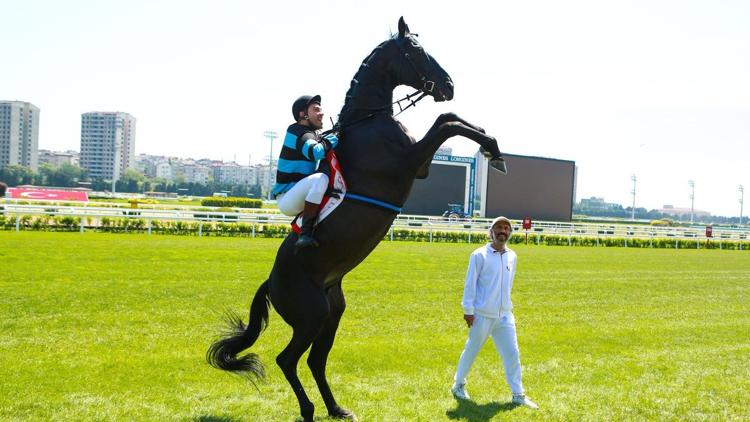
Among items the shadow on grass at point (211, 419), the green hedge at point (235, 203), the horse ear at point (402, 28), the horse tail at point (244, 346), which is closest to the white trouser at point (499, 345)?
the horse tail at point (244, 346)

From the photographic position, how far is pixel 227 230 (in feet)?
79.9

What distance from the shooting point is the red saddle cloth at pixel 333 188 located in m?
4.16

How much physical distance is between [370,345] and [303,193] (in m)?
3.83

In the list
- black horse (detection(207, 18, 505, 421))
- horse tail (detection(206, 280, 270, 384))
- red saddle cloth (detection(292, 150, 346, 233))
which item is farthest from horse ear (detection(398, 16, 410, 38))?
horse tail (detection(206, 280, 270, 384))

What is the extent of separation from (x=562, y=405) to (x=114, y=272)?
30.3 feet

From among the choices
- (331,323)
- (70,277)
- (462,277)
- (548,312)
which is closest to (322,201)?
(331,323)

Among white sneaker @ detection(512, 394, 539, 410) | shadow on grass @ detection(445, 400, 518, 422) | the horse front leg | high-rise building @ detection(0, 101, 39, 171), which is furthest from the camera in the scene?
high-rise building @ detection(0, 101, 39, 171)

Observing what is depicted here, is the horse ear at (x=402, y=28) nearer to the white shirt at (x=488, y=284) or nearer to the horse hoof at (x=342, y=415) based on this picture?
the white shirt at (x=488, y=284)

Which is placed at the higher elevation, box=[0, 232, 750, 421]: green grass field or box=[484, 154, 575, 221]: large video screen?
box=[484, 154, 575, 221]: large video screen

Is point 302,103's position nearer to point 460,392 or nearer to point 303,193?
point 303,193

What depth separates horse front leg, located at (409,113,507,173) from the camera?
3949mm

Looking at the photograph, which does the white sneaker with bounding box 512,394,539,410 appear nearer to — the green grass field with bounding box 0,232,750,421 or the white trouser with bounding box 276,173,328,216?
the green grass field with bounding box 0,232,750,421

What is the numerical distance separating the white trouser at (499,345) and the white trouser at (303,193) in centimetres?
232

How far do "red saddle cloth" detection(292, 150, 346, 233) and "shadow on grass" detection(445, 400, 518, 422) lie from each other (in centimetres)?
211
